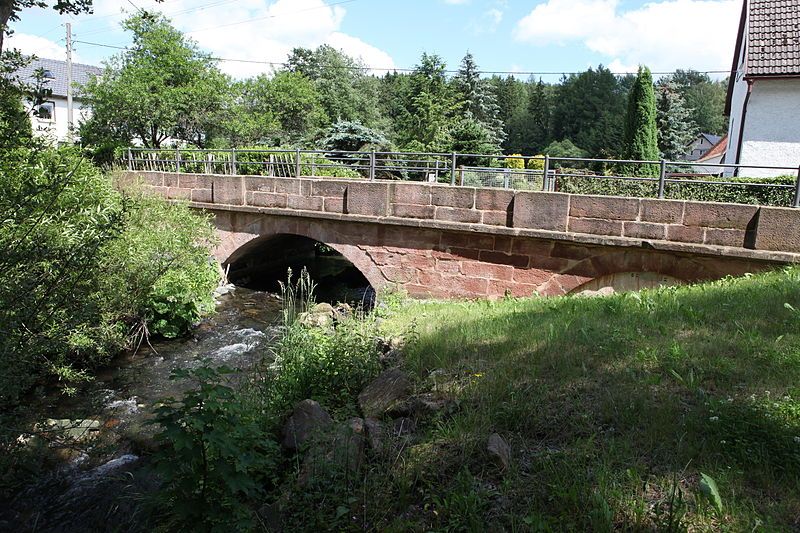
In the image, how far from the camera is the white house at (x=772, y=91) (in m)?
14.6

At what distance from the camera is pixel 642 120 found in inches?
935

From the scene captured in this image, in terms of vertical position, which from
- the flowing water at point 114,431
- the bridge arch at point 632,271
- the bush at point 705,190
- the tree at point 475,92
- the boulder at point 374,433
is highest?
the tree at point 475,92

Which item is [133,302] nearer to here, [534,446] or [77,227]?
[77,227]

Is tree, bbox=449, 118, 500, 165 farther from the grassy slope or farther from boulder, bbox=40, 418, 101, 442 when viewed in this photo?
the grassy slope

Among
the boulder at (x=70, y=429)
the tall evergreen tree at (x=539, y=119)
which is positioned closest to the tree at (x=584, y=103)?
the tall evergreen tree at (x=539, y=119)

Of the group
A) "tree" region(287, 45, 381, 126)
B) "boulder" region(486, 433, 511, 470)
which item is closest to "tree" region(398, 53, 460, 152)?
"tree" region(287, 45, 381, 126)

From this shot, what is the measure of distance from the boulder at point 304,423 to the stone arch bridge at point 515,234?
16.5ft

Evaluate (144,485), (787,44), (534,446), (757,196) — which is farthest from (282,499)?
(787,44)

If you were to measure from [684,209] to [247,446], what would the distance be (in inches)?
249

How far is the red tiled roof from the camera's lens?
1450 centimetres

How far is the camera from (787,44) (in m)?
14.9

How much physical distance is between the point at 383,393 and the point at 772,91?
15508 millimetres

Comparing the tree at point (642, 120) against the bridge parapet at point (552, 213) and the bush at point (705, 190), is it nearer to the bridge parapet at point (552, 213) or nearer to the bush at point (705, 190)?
the bush at point (705, 190)

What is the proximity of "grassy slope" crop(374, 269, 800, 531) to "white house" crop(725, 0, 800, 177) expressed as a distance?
1236 centimetres
